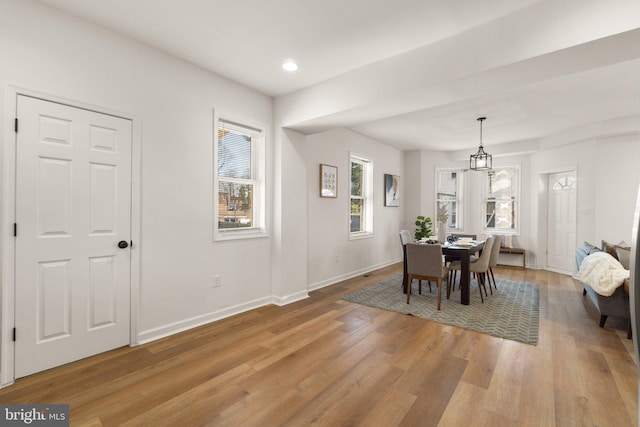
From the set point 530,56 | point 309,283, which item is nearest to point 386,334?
point 309,283

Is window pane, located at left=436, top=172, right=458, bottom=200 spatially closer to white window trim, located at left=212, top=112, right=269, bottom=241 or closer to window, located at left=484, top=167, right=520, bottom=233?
window, located at left=484, top=167, right=520, bottom=233

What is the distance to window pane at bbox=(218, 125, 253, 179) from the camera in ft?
11.8

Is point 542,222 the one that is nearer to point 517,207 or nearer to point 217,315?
point 517,207

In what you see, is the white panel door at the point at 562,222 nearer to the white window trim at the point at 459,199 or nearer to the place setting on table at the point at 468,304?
the place setting on table at the point at 468,304

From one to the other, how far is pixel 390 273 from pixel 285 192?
289 centimetres

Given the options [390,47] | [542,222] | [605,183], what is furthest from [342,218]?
[605,183]

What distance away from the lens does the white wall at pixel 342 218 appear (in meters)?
4.79

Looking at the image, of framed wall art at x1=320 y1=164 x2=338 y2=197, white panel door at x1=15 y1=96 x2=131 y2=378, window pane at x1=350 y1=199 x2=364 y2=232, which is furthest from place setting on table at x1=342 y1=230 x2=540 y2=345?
white panel door at x1=15 y1=96 x2=131 y2=378

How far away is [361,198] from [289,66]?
323 cm

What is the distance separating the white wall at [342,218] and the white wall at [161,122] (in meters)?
1.23

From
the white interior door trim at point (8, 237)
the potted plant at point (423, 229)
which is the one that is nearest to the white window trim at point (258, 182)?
the white interior door trim at point (8, 237)

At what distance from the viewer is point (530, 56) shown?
2.19m

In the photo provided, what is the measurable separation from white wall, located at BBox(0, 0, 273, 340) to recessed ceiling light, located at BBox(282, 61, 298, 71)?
73 cm

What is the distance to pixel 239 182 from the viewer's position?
380 centimetres
